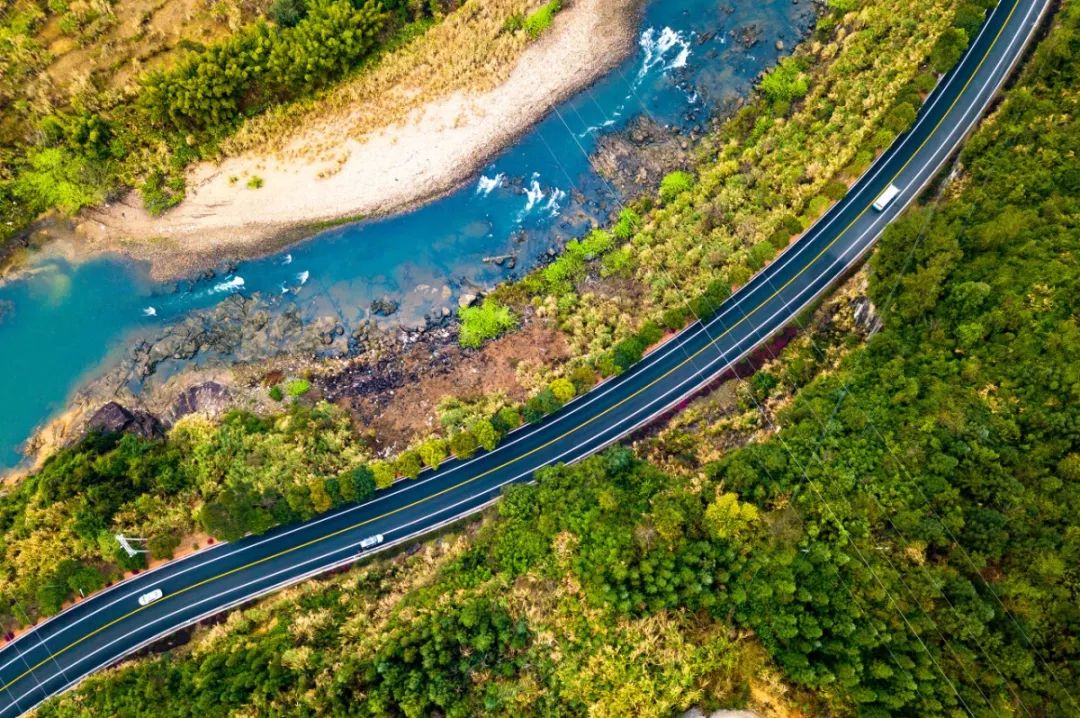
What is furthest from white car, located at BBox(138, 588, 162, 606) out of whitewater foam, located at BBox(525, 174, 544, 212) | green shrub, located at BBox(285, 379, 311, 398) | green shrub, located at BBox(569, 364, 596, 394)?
whitewater foam, located at BBox(525, 174, 544, 212)

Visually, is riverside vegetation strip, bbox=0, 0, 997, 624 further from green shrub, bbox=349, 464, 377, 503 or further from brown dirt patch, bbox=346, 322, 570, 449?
brown dirt patch, bbox=346, 322, 570, 449

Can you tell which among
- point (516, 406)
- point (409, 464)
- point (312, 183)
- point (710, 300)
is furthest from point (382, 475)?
point (710, 300)

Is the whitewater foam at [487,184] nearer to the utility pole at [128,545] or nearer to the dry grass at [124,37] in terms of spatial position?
the dry grass at [124,37]

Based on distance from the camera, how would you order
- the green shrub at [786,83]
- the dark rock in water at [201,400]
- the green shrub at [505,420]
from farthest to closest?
the green shrub at [786,83] < the dark rock in water at [201,400] < the green shrub at [505,420]

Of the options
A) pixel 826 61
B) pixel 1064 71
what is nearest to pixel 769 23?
pixel 826 61

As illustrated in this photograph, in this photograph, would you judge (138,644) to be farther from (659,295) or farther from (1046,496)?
(1046,496)

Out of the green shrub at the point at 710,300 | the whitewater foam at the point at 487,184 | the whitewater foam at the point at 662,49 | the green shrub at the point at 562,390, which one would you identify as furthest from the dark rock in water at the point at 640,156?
the green shrub at the point at 562,390

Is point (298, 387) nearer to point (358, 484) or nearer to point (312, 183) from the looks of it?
point (358, 484)
